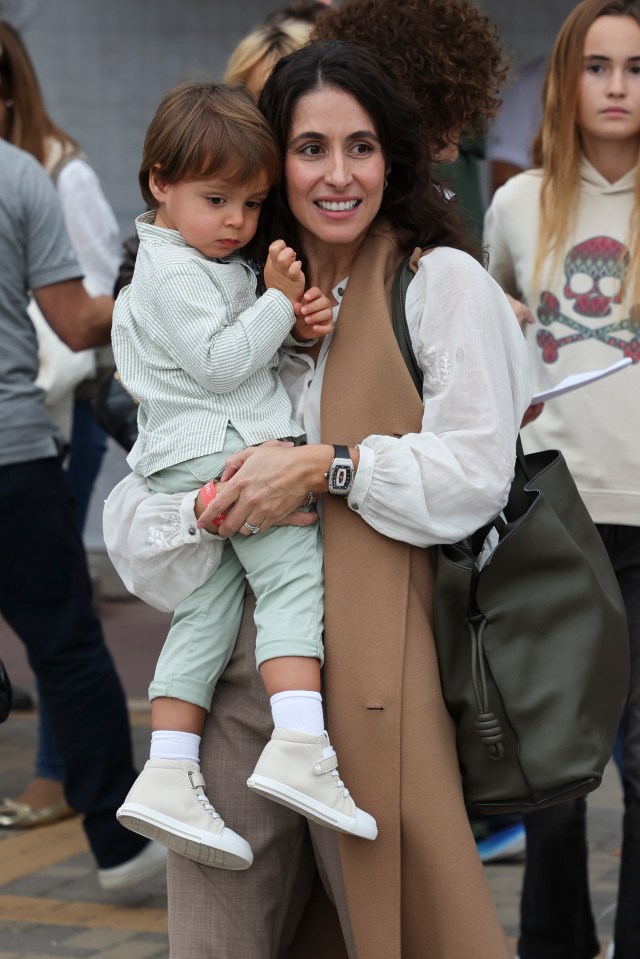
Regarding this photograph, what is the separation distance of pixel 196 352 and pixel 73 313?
196 centimetres

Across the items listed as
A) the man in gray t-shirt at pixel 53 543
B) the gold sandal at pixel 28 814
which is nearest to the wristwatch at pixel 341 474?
the man in gray t-shirt at pixel 53 543

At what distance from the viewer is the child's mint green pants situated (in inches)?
103

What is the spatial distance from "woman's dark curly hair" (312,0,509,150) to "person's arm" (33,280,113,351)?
1.53m

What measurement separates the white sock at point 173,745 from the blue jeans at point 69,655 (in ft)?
6.34

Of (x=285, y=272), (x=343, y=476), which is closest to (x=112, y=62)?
(x=285, y=272)

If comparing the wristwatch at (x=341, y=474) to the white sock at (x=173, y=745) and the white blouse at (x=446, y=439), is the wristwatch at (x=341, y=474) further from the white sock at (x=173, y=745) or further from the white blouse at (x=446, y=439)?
the white sock at (x=173, y=745)

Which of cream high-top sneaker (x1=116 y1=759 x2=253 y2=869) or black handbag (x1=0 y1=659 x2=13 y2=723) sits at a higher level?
cream high-top sneaker (x1=116 y1=759 x2=253 y2=869)

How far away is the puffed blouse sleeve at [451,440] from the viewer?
8.38ft

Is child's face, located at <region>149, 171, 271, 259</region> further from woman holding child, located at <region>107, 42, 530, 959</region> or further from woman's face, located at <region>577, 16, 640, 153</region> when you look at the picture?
woman's face, located at <region>577, 16, 640, 153</region>

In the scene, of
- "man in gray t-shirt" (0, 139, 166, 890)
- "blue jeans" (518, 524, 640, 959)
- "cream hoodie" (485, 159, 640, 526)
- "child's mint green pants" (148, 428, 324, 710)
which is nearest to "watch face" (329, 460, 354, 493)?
"child's mint green pants" (148, 428, 324, 710)

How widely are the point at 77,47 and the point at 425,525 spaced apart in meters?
7.13

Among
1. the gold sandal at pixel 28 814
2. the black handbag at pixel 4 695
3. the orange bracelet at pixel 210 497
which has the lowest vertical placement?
the gold sandal at pixel 28 814

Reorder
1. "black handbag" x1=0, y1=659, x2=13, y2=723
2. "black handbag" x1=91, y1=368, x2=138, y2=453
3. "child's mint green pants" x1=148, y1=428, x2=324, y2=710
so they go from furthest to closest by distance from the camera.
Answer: "black handbag" x1=91, y1=368, x2=138, y2=453
"black handbag" x1=0, y1=659, x2=13, y2=723
"child's mint green pants" x1=148, y1=428, x2=324, y2=710

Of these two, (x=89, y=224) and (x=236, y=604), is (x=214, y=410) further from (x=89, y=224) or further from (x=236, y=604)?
(x=89, y=224)
